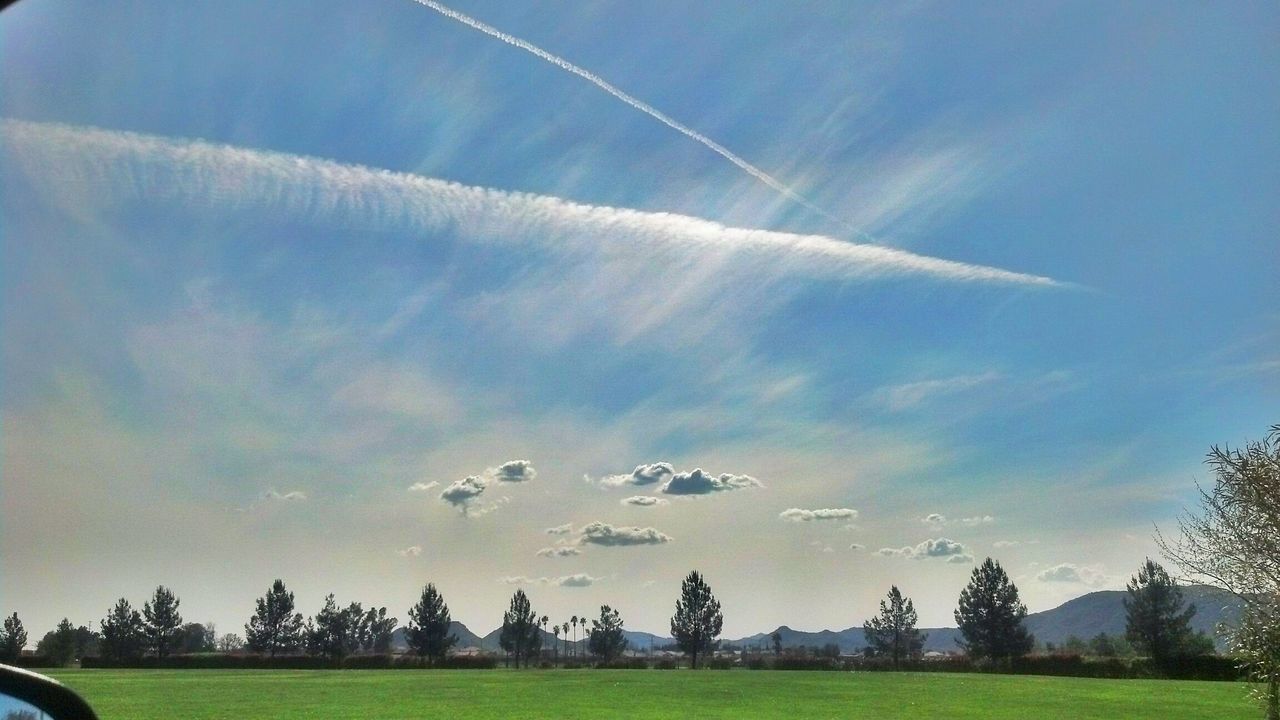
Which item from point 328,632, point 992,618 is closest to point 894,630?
point 992,618

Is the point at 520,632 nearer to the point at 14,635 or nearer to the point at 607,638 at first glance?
the point at 607,638

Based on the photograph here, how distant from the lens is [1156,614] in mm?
95438

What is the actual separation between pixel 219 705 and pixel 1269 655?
117 feet

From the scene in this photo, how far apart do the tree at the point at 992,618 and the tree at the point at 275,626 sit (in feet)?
290

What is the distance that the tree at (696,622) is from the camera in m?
137

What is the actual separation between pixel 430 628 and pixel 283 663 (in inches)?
1398

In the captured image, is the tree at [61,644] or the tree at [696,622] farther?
the tree at [696,622]

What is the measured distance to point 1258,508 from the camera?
22.8 meters

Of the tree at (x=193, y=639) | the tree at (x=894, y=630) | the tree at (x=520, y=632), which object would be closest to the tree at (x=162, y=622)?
the tree at (x=193, y=639)

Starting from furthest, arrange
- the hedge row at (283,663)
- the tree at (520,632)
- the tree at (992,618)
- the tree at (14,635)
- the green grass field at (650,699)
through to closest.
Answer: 1. the tree at (520,632)
2. the tree at (992,618)
3. the tree at (14,635)
4. the hedge row at (283,663)
5. the green grass field at (650,699)

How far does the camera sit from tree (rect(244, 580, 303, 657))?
131 metres

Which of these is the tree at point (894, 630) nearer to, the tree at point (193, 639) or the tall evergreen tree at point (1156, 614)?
the tall evergreen tree at point (1156, 614)

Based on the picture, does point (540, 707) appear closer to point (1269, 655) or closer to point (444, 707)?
point (444, 707)

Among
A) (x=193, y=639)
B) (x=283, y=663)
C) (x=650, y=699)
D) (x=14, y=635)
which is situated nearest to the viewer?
(x=650, y=699)
